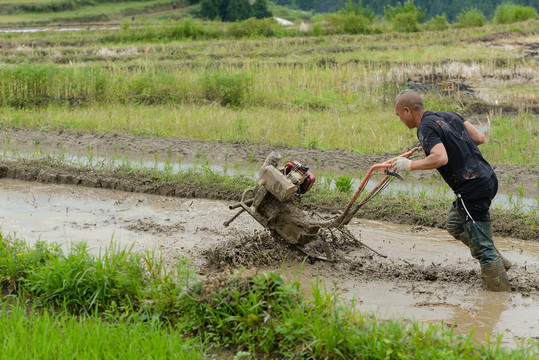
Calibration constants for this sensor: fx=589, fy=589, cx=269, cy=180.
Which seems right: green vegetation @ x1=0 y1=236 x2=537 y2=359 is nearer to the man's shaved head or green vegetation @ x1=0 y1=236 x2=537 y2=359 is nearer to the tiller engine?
the tiller engine

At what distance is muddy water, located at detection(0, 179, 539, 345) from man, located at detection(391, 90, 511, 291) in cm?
30

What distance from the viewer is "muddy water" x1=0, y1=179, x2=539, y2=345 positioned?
4539 millimetres

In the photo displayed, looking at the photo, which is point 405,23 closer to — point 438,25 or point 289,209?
point 438,25

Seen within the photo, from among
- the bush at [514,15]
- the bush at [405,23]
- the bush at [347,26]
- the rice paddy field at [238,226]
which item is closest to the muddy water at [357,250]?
the rice paddy field at [238,226]

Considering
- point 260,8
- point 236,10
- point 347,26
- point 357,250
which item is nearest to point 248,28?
point 347,26

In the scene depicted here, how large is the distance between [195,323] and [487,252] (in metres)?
2.40

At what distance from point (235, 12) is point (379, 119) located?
33.1 metres

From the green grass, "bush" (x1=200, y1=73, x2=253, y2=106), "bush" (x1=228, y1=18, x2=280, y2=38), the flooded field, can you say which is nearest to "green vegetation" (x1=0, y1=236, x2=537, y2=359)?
the green grass

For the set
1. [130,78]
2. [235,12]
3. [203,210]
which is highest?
[235,12]

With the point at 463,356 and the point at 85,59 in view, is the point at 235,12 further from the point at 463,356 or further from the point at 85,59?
the point at 463,356

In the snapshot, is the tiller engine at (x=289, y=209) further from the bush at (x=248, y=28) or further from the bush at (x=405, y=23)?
the bush at (x=405, y=23)

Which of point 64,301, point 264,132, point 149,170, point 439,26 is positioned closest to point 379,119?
point 264,132

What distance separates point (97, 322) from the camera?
4.06 m

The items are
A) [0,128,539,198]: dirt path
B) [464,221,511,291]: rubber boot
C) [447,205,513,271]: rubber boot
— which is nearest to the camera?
[464,221,511,291]: rubber boot
